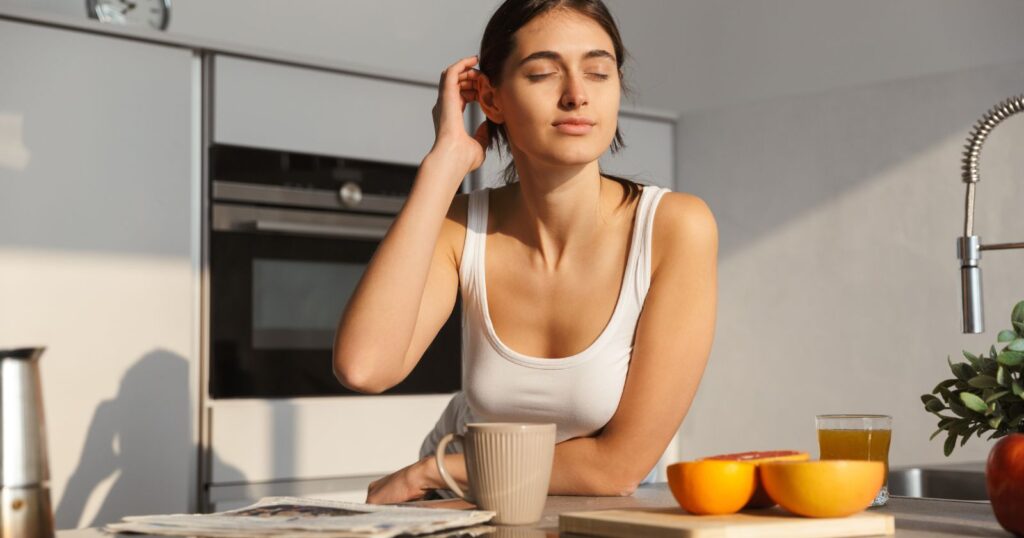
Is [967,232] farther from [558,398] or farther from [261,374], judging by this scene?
[261,374]

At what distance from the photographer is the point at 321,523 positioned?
962 mm

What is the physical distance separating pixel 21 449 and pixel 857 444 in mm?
820

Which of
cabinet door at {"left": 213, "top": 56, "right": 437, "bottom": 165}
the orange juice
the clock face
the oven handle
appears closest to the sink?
the orange juice

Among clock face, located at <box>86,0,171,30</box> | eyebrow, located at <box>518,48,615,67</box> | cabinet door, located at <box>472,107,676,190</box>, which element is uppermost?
clock face, located at <box>86,0,171,30</box>

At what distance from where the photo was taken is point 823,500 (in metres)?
0.94

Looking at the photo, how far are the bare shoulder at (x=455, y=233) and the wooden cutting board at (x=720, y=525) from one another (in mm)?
881

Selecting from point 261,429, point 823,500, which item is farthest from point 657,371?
point 261,429

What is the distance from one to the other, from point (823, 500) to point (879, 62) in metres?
2.61

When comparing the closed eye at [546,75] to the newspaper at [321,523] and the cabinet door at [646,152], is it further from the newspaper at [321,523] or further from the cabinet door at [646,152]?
the cabinet door at [646,152]

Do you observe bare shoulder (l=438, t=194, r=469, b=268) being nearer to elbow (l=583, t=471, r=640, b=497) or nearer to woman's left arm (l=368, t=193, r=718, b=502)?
woman's left arm (l=368, t=193, r=718, b=502)

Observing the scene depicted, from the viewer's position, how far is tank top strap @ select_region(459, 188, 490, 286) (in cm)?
182

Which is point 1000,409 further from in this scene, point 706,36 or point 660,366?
point 706,36

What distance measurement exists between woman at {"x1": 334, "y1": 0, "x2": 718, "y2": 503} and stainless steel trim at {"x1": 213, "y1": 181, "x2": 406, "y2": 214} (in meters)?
0.88

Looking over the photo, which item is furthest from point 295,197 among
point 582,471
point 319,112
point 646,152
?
point 582,471
